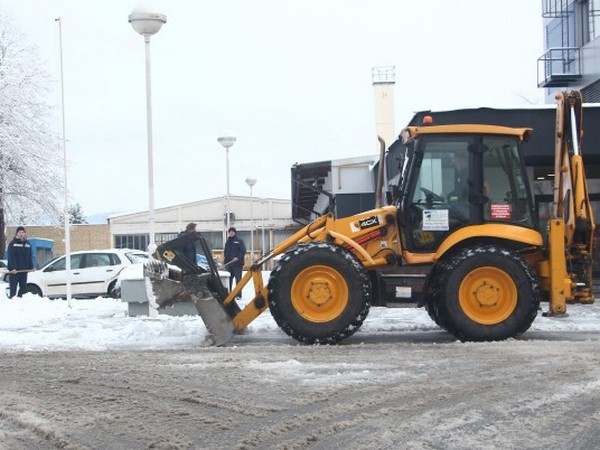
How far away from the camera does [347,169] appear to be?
78.0 ft

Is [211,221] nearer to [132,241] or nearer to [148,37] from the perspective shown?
[132,241]

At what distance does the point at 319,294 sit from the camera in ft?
34.3

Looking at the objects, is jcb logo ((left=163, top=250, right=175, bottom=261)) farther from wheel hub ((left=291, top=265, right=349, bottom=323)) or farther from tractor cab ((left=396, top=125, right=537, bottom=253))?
tractor cab ((left=396, top=125, right=537, bottom=253))

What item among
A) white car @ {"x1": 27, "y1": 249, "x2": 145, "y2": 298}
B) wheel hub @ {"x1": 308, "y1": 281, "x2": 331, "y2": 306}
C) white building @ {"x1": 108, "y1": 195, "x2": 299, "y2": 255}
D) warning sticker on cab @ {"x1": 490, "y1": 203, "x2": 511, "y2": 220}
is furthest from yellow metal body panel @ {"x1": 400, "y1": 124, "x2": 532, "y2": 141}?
white building @ {"x1": 108, "y1": 195, "x2": 299, "y2": 255}

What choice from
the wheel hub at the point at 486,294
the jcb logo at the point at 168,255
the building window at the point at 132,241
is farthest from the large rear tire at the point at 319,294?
the building window at the point at 132,241

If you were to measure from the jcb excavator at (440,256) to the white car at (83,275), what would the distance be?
12147 mm

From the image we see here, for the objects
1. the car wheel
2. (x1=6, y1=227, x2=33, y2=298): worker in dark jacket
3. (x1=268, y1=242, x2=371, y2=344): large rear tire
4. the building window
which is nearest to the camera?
(x1=268, y1=242, x2=371, y2=344): large rear tire

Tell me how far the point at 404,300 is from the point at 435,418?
4665mm

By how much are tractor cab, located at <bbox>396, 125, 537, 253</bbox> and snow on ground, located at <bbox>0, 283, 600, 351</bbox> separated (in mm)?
2051

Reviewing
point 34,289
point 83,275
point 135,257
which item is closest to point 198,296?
point 83,275

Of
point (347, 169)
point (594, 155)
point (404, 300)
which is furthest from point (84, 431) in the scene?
point (347, 169)

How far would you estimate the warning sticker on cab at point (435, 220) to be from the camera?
425 inches

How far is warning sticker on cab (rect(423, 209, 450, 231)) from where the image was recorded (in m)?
10.8

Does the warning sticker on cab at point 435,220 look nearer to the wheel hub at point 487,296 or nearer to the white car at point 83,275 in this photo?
the wheel hub at point 487,296
